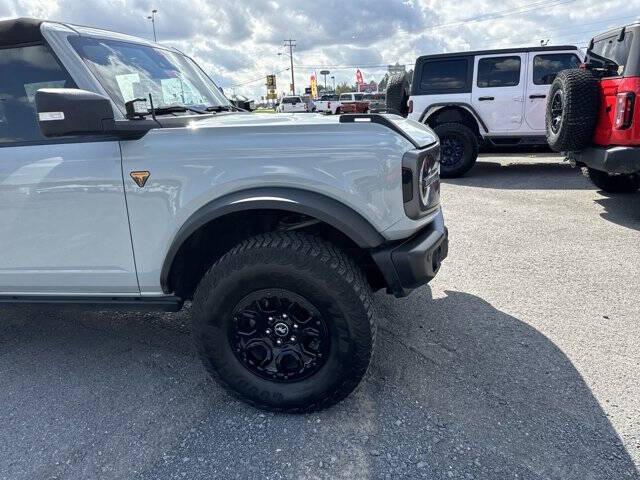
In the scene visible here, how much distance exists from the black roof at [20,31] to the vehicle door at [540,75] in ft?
25.8

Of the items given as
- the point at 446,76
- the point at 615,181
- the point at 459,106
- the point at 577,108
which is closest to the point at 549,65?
the point at 459,106

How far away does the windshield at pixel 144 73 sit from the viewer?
2639 mm

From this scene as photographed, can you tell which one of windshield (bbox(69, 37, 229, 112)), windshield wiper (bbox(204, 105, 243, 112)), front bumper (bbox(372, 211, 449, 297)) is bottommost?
front bumper (bbox(372, 211, 449, 297))

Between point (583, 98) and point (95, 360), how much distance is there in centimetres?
557

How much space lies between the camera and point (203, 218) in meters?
2.29

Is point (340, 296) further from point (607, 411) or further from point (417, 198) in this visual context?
point (607, 411)

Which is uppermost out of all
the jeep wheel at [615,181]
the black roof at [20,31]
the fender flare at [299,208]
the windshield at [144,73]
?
the black roof at [20,31]

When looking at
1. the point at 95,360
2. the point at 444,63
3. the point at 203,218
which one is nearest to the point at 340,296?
the point at 203,218

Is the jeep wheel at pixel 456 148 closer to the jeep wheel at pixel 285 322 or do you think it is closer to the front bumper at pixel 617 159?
the front bumper at pixel 617 159

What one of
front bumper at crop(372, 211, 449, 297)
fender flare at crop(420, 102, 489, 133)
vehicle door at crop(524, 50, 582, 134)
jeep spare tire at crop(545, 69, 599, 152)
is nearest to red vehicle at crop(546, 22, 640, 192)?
jeep spare tire at crop(545, 69, 599, 152)

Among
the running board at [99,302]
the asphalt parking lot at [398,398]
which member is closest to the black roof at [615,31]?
the asphalt parking lot at [398,398]

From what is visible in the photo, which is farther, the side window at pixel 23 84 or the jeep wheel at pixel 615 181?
the jeep wheel at pixel 615 181

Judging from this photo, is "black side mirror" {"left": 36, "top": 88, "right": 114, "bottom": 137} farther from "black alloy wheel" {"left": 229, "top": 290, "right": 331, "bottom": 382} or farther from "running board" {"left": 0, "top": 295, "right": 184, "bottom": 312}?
"black alloy wheel" {"left": 229, "top": 290, "right": 331, "bottom": 382}

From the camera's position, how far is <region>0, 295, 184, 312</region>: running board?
258 centimetres
